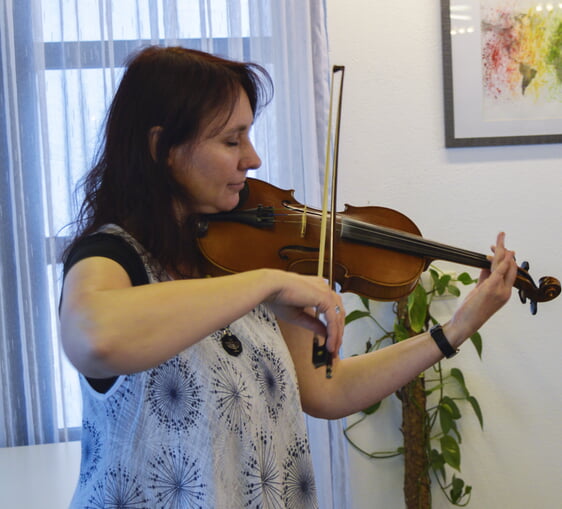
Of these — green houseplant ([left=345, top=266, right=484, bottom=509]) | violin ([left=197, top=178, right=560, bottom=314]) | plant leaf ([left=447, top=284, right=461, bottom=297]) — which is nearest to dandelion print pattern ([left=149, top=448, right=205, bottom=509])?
violin ([left=197, top=178, right=560, bottom=314])

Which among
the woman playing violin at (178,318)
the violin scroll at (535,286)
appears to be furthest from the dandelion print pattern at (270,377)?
the violin scroll at (535,286)

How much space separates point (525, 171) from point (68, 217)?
56.7 inches

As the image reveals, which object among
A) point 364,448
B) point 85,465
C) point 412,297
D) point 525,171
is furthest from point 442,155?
point 85,465

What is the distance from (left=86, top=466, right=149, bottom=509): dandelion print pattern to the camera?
0.85 meters

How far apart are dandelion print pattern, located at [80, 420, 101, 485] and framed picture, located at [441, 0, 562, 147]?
1.56m

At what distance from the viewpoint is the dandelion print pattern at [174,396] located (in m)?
0.87

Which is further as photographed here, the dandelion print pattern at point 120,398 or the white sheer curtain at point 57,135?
the white sheer curtain at point 57,135

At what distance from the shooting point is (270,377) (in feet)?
3.26

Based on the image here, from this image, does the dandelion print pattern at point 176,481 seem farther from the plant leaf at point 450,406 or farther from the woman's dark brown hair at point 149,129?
the plant leaf at point 450,406

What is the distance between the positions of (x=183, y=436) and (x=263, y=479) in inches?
5.8

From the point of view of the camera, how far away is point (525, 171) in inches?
85.0

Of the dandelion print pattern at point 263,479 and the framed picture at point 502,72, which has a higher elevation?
the framed picture at point 502,72

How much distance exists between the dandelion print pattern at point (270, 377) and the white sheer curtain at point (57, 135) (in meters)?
1.12

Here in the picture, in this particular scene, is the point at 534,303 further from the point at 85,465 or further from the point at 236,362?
the point at 85,465
